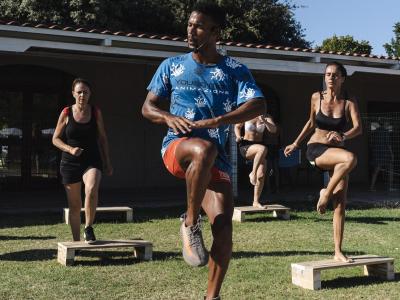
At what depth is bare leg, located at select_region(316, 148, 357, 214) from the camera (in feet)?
16.8

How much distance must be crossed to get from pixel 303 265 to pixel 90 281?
1999 millimetres

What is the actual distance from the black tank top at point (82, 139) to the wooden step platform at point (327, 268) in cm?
259

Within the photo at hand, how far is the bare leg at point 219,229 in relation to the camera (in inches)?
138

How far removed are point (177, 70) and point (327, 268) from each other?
2643 mm

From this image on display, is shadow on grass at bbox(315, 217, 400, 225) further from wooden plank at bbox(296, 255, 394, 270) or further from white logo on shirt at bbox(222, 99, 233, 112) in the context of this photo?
white logo on shirt at bbox(222, 99, 233, 112)

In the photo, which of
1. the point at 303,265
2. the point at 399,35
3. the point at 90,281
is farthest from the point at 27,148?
the point at 399,35

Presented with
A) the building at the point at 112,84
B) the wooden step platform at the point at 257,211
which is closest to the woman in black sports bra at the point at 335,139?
the wooden step platform at the point at 257,211

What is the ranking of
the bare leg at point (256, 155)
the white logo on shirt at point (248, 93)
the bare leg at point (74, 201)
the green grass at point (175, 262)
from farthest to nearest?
1. the bare leg at point (256, 155)
2. the bare leg at point (74, 201)
3. the green grass at point (175, 262)
4. the white logo on shirt at point (248, 93)

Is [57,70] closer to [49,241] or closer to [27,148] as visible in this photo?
[27,148]

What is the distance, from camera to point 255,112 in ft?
11.6

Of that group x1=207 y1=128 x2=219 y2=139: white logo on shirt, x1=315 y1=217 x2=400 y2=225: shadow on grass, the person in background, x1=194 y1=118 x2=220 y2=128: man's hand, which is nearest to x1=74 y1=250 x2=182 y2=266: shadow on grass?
the person in background

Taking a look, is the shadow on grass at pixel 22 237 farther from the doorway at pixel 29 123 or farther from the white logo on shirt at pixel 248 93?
the doorway at pixel 29 123

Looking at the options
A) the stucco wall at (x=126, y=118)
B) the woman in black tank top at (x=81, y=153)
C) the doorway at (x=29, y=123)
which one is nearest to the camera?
the woman in black tank top at (x=81, y=153)

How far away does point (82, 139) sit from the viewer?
630 cm
